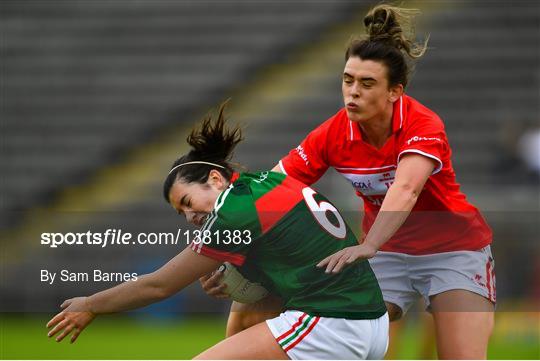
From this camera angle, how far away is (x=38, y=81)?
12.9 m

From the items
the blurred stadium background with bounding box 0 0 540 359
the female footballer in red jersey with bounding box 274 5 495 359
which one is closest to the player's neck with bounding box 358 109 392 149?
the female footballer in red jersey with bounding box 274 5 495 359

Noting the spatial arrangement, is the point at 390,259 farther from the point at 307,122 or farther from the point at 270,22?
the point at 270,22

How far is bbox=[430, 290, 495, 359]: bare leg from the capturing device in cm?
437

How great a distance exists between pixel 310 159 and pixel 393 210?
0.73 metres

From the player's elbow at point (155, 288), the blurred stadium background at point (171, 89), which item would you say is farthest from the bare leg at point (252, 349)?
the blurred stadium background at point (171, 89)

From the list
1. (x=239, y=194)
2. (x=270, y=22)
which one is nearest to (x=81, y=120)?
(x=270, y=22)

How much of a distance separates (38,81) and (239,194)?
9.70 metres

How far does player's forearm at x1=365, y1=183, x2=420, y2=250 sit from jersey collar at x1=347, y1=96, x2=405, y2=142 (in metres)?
0.35

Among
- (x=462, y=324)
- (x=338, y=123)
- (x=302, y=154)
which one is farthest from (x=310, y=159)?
(x=462, y=324)

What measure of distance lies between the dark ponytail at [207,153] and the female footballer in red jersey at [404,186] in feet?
1.86

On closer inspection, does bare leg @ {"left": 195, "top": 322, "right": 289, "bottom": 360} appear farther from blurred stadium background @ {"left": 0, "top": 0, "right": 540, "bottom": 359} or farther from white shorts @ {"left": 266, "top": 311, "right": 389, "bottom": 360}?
blurred stadium background @ {"left": 0, "top": 0, "right": 540, "bottom": 359}

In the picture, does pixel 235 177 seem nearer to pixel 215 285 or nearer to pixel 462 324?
pixel 215 285

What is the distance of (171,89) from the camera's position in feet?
41.7

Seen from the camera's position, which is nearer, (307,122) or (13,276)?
(13,276)
